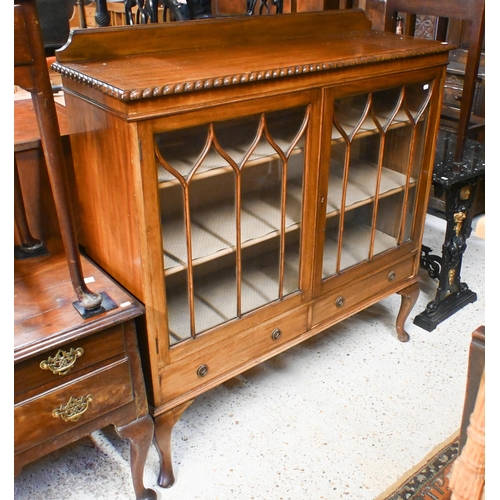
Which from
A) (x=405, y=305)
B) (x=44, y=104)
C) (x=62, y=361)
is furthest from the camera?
(x=405, y=305)

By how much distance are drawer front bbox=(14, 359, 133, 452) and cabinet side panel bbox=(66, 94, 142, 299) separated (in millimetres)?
180

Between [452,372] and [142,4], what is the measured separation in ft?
4.53

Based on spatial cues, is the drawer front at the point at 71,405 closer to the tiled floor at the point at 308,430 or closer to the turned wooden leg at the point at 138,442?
the turned wooden leg at the point at 138,442

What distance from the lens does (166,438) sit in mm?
1312

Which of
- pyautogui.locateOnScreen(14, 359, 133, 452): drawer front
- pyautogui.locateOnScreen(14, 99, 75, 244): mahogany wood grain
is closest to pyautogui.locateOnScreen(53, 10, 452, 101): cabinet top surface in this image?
pyautogui.locateOnScreen(14, 99, 75, 244): mahogany wood grain

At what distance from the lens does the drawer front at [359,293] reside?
5.08 ft

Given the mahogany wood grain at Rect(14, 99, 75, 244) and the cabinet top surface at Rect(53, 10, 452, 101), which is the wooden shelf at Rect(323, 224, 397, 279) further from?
the mahogany wood grain at Rect(14, 99, 75, 244)

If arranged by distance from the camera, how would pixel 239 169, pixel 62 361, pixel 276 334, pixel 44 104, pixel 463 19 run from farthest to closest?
pixel 463 19 < pixel 276 334 < pixel 239 169 < pixel 62 361 < pixel 44 104

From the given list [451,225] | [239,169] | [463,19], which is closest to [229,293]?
[239,169]

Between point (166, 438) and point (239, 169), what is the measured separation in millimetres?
641

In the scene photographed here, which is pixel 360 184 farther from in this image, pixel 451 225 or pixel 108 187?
pixel 108 187

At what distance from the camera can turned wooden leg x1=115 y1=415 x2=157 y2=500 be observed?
1.22 m

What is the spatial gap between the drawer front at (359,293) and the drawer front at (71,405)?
58 cm

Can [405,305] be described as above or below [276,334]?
below
